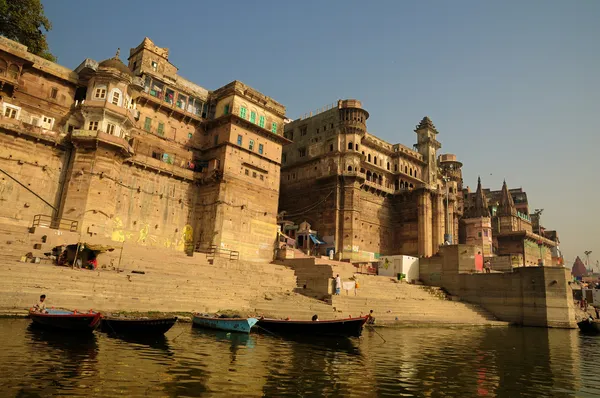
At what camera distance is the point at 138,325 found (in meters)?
13.7

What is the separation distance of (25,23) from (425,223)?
42.0 metres

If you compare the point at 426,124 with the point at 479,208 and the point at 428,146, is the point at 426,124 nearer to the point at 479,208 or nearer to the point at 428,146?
the point at 428,146

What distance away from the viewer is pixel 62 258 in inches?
840

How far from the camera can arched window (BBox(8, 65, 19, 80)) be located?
27.8 m

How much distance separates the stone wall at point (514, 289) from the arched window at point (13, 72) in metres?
34.7

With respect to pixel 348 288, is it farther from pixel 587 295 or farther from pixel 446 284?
pixel 587 295

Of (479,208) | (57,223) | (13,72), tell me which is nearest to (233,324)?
(57,223)

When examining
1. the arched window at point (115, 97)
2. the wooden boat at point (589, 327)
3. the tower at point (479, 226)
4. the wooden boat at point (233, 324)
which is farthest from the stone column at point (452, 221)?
the wooden boat at point (233, 324)

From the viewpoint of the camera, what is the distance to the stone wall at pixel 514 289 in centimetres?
3080

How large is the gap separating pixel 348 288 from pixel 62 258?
636 inches

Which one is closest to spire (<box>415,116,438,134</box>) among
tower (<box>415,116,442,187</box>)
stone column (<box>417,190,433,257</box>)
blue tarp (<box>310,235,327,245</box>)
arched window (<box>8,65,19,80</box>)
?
tower (<box>415,116,442,187</box>)

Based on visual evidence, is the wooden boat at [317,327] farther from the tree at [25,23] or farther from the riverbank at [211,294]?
the tree at [25,23]

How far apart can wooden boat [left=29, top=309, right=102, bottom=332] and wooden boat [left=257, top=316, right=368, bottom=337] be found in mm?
6370

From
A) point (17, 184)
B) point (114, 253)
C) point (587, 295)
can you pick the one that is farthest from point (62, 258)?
point (587, 295)
